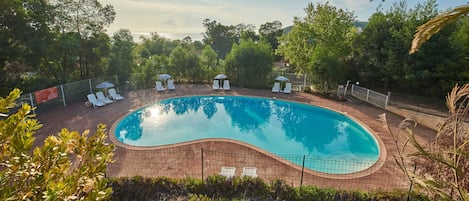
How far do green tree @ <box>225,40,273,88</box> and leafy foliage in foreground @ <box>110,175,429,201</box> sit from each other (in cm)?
1255

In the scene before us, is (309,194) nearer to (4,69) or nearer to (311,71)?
(311,71)

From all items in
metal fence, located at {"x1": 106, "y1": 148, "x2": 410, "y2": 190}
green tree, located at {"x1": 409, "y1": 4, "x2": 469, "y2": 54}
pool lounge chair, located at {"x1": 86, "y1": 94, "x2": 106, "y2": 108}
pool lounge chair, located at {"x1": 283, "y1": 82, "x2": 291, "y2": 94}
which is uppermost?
green tree, located at {"x1": 409, "y1": 4, "x2": 469, "y2": 54}

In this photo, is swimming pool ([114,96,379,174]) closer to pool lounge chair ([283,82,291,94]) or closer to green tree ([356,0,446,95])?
pool lounge chair ([283,82,291,94])

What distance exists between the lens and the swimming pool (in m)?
10.6

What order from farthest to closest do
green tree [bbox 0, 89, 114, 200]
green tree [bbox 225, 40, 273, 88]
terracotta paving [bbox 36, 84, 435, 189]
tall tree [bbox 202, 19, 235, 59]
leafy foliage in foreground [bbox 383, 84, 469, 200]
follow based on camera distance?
tall tree [bbox 202, 19, 235, 59], green tree [bbox 225, 40, 273, 88], terracotta paving [bbox 36, 84, 435, 189], leafy foliage in foreground [bbox 383, 84, 469, 200], green tree [bbox 0, 89, 114, 200]

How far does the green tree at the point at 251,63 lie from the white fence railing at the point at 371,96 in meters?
5.79

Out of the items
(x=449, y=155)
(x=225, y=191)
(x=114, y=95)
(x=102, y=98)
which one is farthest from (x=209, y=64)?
(x=449, y=155)

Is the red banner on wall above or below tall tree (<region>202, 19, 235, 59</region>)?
below

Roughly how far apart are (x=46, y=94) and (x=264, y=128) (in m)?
11.0

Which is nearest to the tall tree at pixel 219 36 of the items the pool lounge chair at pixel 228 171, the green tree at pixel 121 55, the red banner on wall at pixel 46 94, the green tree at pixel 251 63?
the green tree at pixel 251 63

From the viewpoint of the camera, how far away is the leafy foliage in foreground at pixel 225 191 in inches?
249

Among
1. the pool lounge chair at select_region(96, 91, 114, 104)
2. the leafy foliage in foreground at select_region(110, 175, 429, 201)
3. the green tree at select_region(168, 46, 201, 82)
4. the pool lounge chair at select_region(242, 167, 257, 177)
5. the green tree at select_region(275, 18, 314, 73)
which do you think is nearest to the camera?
the leafy foliage in foreground at select_region(110, 175, 429, 201)

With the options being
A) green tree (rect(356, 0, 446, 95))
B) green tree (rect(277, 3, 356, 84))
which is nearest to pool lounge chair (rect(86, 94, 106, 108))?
green tree (rect(277, 3, 356, 84))

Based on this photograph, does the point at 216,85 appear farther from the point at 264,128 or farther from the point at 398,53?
the point at 398,53
